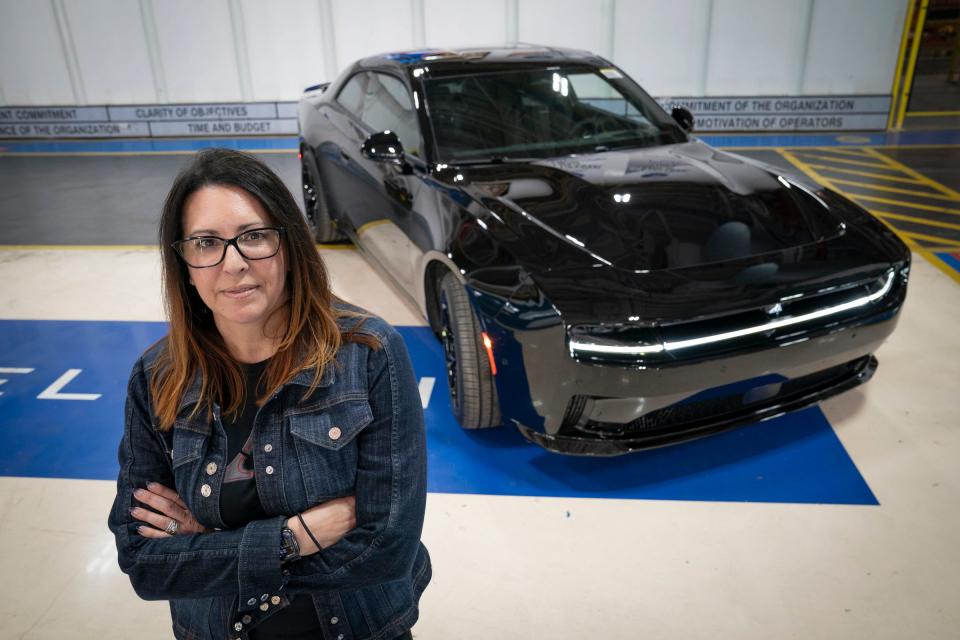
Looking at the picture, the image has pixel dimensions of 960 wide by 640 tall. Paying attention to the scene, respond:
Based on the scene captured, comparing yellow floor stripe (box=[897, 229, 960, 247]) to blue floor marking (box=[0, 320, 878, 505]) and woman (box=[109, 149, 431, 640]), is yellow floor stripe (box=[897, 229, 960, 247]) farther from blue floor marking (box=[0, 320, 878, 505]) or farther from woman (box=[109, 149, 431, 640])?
woman (box=[109, 149, 431, 640])

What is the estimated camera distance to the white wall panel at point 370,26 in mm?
9438

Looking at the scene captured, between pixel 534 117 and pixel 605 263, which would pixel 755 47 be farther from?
pixel 605 263

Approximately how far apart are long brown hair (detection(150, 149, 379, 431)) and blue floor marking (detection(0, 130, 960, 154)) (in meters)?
8.45

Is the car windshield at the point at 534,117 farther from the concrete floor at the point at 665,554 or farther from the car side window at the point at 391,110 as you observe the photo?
the concrete floor at the point at 665,554

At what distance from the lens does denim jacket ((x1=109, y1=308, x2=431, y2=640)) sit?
52.7 inches

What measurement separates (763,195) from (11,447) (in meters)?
3.56

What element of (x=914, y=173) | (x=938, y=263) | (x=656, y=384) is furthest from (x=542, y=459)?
(x=914, y=173)

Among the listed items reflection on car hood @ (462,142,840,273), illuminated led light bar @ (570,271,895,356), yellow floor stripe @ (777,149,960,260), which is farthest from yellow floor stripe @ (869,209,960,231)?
illuminated led light bar @ (570,271,895,356)

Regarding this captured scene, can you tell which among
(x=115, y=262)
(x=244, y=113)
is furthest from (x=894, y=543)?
(x=244, y=113)

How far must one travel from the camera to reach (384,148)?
3.57m

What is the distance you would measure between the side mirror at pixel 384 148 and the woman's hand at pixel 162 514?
7.88 feet

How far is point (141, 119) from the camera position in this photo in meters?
10.4

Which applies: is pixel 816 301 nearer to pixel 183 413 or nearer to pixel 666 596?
pixel 666 596

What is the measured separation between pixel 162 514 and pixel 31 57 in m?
11.3
